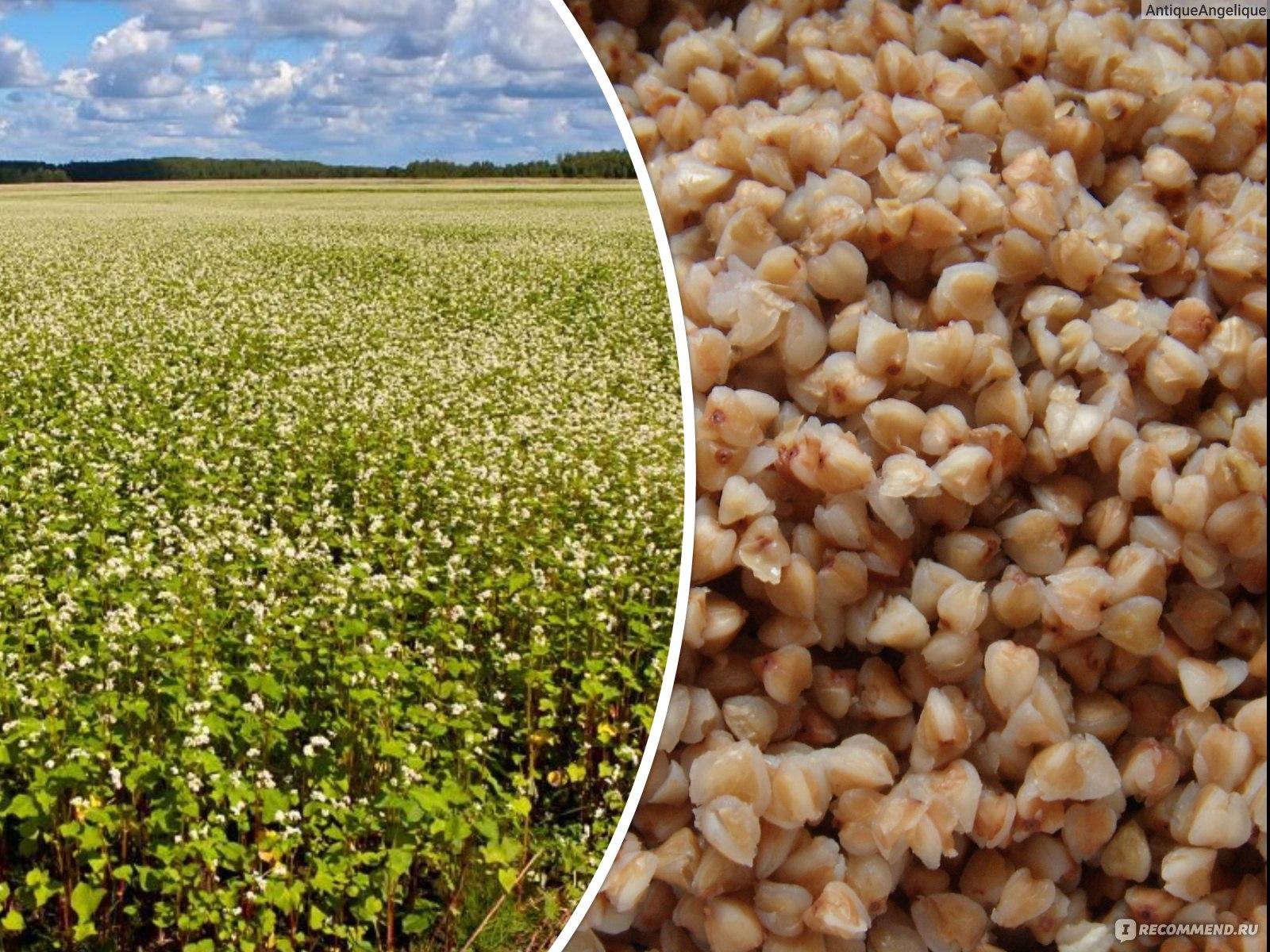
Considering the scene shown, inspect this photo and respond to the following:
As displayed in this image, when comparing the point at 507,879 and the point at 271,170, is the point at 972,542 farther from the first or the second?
the point at 271,170

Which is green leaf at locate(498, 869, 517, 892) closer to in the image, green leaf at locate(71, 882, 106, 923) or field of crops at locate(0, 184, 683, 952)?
field of crops at locate(0, 184, 683, 952)

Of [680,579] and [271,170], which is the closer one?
[271,170]

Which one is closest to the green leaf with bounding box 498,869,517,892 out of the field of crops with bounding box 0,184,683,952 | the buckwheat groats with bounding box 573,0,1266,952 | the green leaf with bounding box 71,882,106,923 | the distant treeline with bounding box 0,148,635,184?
the field of crops with bounding box 0,184,683,952

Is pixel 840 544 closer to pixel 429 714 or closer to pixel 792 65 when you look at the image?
pixel 429 714

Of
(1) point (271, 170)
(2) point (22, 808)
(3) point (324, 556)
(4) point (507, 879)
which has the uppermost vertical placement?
(1) point (271, 170)

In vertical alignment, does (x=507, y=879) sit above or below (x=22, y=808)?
below

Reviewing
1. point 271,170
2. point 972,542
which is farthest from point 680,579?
point 271,170

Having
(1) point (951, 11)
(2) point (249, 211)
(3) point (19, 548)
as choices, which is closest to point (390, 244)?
(2) point (249, 211)
